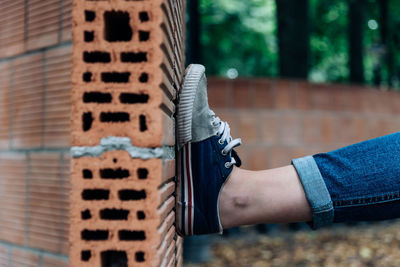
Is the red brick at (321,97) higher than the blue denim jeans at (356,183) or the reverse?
higher

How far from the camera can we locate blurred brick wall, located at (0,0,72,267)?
4.93 ft

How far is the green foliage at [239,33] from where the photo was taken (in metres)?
8.55

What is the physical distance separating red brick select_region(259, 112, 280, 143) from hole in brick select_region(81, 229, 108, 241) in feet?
9.72

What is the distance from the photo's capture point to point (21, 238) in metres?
1.63

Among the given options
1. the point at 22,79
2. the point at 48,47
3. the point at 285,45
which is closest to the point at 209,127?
the point at 48,47

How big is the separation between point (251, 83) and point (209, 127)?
8.25 feet

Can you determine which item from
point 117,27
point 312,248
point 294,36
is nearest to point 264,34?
point 294,36

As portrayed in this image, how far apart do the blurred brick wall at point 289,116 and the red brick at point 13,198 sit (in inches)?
83.1

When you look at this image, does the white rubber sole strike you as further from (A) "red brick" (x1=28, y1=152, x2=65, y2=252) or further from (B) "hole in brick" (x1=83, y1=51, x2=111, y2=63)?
A: (A) "red brick" (x1=28, y1=152, x2=65, y2=252)

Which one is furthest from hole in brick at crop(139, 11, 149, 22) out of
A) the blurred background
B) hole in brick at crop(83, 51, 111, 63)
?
the blurred background

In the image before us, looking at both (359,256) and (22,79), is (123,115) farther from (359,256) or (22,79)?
(359,256)

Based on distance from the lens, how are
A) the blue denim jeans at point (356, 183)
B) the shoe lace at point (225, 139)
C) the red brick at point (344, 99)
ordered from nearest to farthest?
the blue denim jeans at point (356, 183), the shoe lace at point (225, 139), the red brick at point (344, 99)

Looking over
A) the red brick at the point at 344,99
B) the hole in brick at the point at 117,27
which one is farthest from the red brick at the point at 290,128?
the hole in brick at the point at 117,27

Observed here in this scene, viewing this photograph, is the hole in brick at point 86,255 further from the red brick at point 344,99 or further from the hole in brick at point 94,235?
the red brick at point 344,99
